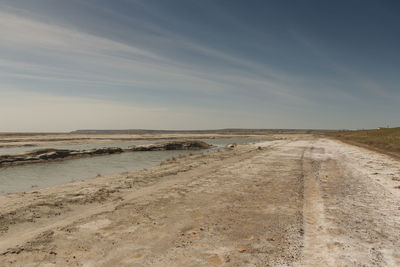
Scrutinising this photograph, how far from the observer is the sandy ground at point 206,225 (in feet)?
15.6

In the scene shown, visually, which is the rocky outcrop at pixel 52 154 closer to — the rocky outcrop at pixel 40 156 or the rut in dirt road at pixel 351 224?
the rocky outcrop at pixel 40 156

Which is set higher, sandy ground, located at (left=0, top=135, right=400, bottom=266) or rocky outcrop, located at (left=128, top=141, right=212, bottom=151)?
sandy ground, located at (left=0, top=135, right=400, bottom=266)

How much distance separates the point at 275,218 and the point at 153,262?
387cm

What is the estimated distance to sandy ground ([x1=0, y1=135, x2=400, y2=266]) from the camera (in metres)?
4.74

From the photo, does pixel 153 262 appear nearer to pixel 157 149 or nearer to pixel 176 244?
pixel 176 244

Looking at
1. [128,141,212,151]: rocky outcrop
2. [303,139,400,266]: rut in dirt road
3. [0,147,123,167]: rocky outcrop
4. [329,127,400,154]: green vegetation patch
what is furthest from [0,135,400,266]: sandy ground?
[128,141,212,151]: rocky outcrop

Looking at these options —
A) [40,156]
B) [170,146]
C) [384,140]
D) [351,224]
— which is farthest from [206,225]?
[384,140]

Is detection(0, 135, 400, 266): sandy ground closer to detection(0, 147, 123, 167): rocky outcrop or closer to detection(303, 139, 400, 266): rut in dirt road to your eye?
detection(303, 139, 400, 266): rut in dirt road

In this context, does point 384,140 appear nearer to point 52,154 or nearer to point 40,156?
point 52,154

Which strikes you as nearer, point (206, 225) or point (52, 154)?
point (206, 225)

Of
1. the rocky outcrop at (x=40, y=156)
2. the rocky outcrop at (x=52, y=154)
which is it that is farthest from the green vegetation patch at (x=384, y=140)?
the rocky outcrop at (x=40, y=156)

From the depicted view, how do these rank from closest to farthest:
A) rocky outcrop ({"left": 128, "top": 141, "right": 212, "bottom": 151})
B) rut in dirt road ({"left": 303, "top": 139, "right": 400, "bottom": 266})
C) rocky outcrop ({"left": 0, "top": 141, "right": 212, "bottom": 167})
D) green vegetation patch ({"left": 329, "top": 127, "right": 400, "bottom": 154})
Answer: rut in dirt road ({"left": 303, "top": 139, "right": 400, "bottom": 266}), rocky outcrop ({"left": 0, "top": 141, "right": 212, "bottom": 167}), green vegetation patch ({"left": 329, "top": 127, "right": 400, "bottom": 154}), rocky outcrop ({"left": 128, "top": 141, "right": 212, "bottom": 151})

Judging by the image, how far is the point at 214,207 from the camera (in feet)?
26.5

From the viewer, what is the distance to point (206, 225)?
6449 mm
